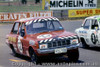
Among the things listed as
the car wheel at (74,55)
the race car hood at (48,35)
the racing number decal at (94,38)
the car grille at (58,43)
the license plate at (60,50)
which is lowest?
the racing number decal at (94,38)

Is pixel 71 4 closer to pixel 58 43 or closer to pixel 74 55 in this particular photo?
pixel 74 55

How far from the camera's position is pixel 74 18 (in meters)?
44.5

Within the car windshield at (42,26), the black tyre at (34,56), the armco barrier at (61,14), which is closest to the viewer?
the black tyre at (34,56)

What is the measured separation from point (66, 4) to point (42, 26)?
4010 centimetres

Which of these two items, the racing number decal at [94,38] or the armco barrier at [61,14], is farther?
the armco barrier at [61,14]

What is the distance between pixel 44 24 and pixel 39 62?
77.2 inches

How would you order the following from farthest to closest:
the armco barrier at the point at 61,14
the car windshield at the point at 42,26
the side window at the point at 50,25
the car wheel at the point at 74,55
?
the armco barrier at the point at 61,14
the side window at the point at 50,25
the car windshield at the point at 42,26
the car wheel at the point at 74,55

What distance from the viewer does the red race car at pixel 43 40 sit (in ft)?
33.7

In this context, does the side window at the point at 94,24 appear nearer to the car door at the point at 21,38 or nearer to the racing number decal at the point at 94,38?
the racing number decal at the point at 94,38

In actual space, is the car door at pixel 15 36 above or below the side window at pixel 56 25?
below

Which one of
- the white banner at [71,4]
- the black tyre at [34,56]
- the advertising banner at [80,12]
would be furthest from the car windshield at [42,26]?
the white banner at [71,4]

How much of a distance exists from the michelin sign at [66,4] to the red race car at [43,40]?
37.2 metres

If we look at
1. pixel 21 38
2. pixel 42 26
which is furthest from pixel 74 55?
pixel 21 38

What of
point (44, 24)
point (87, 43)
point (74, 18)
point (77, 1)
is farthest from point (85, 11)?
point (44, 24)
